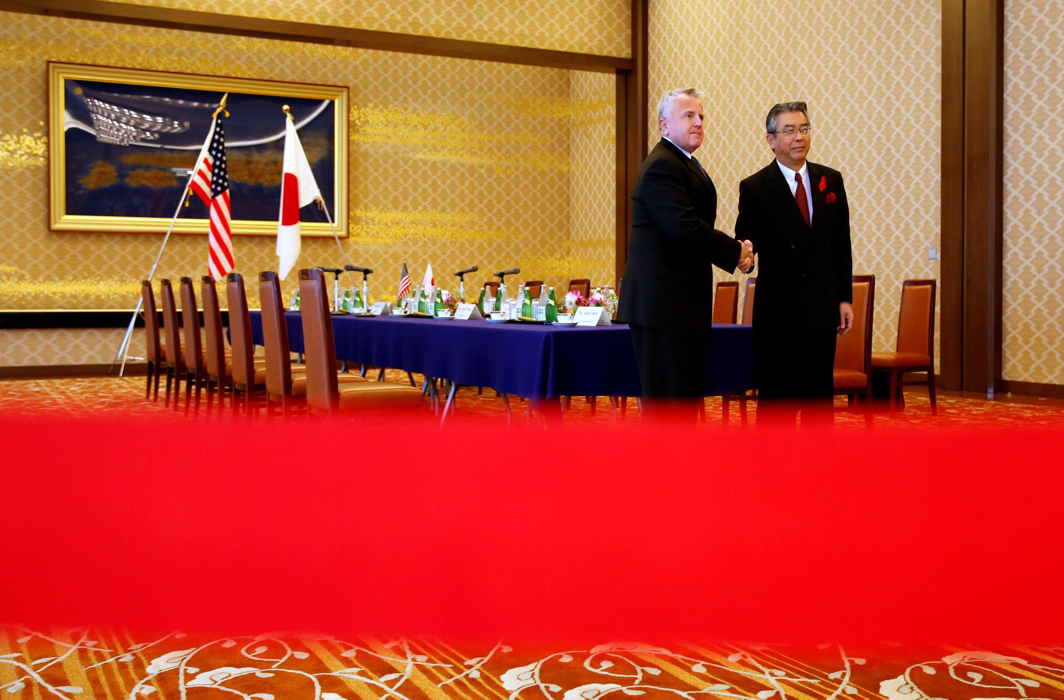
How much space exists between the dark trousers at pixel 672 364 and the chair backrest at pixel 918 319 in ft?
11.6

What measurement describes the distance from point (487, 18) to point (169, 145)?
3145 mm

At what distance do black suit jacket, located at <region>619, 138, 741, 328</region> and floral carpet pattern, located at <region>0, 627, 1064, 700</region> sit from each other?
1126 millimetres

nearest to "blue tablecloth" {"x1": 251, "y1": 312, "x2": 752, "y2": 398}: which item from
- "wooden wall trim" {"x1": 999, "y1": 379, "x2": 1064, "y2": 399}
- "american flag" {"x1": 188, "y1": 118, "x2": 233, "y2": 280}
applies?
"american flag" {"x1": 188, "y1": 118, "x2": 233, "y2": 280}

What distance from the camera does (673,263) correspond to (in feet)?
10.2

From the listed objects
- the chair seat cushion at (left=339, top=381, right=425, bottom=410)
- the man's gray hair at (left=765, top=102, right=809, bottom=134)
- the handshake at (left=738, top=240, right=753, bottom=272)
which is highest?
the man's gray hair at (left=765, top=102, right=809, bottom=134)

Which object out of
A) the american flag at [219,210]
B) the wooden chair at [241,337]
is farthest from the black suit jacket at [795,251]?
the american flag at [219,210]

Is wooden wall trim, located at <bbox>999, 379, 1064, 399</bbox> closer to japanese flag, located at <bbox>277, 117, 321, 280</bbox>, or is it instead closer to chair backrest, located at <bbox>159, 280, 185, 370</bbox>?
japanese flag, located at <bbox>277, 117, 321, 280</bbox>

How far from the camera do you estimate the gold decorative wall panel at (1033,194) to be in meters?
7.16

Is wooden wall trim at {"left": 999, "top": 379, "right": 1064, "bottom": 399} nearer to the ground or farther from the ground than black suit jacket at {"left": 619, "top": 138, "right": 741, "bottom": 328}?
nearer to the ground

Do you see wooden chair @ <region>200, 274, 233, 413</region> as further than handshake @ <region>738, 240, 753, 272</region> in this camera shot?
Yes

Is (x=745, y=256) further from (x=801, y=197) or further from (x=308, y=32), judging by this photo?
(x=308, y=32)

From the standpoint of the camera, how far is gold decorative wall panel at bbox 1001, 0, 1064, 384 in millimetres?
7164

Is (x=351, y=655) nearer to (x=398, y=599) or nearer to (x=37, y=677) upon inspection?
(x=37, y=677)

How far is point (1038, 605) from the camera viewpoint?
2.16 feet
